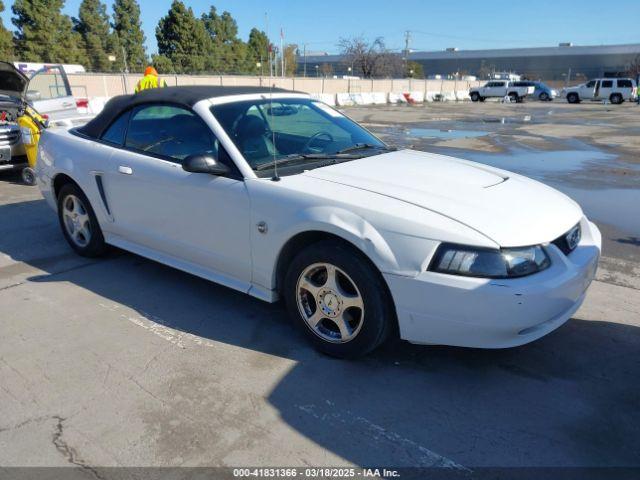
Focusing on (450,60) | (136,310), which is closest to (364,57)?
(450,60)

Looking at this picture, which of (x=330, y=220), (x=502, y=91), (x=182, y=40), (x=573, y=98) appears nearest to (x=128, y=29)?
(x=182, y=40)

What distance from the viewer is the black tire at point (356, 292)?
114 inches

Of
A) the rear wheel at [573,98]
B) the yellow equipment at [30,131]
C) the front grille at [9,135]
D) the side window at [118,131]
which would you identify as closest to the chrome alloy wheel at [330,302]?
the side window at [118,131]

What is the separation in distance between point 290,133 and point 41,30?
41.7m

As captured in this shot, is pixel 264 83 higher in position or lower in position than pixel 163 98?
lower

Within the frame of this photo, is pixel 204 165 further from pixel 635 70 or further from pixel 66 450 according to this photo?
pixel 635 70

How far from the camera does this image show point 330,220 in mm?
2965

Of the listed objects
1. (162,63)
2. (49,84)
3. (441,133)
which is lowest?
(441,133)

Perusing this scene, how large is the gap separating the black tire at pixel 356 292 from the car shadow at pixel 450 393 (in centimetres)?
13

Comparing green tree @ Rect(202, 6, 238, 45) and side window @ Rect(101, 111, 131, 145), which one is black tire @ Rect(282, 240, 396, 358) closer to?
side window @ Rect(101, 111, 131, 145)

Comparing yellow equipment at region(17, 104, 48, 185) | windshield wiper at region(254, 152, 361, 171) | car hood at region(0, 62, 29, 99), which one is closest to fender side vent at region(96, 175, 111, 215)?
windshield wiper at region(254, 152, 361, 171)

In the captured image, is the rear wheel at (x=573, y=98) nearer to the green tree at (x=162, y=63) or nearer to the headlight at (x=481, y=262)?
the green tree at (x=162, y=63)

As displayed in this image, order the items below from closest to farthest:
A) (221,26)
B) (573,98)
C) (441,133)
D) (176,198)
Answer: (176,198) < (441,133) < (573,98) < (221,26)

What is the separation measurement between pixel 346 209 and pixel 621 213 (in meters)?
5.44
